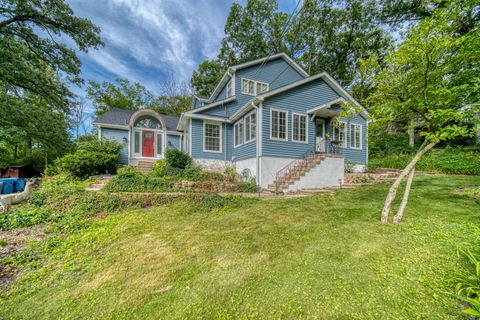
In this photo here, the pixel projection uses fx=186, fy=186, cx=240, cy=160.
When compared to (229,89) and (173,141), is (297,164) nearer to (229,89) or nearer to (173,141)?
(229,89)

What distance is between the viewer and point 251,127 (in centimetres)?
1010

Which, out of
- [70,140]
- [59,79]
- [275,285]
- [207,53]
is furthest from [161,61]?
[275,285]

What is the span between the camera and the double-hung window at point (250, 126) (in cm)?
977

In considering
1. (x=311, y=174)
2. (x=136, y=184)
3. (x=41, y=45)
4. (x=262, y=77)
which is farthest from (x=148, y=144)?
(x=311, y=174)

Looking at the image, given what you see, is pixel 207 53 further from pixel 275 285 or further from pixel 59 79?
pixel 275 285

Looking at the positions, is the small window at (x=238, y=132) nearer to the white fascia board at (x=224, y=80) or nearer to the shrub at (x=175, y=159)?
the shrub at (x=175, y=159)

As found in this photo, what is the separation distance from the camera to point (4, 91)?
31.5 ft

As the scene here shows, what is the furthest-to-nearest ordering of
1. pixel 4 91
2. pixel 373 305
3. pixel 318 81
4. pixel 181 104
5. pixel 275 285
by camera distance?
1. pixel 181 104
2. pixel 318 81
3. pixel 4 91
4. pixel 275 285
5. pixel 373 305

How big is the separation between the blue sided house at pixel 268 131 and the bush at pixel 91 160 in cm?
154

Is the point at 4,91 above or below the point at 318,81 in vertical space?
below

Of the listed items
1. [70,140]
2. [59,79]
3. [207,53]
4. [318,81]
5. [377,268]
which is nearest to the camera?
[377,268]

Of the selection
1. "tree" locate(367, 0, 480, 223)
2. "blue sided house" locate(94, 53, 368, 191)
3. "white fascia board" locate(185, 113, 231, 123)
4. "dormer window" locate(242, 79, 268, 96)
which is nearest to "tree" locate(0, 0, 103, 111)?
"blue sided house" locate(94, 53, 368, 191)

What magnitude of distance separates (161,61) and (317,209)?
23.9 metres

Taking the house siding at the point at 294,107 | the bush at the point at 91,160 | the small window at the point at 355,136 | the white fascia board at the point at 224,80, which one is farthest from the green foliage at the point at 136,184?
the small window at the point at 355,136
